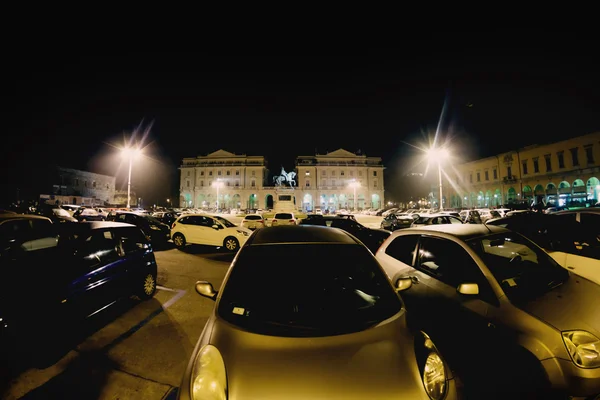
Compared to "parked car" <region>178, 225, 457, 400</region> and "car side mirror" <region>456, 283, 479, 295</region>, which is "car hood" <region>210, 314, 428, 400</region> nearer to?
"parked car" <region>178, 225, 457, 400</region>

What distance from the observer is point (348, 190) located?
237 ft

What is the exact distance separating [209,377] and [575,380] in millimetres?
2932

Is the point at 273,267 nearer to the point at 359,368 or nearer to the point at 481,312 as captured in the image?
the point at 359,368

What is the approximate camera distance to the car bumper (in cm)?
209

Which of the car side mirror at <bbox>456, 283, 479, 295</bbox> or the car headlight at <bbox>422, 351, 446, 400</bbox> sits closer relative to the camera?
the car headlight at <bbox>422, 351, 446, 400</bbox>

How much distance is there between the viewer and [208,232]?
11.2 m

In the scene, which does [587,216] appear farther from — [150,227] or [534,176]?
[534,176]

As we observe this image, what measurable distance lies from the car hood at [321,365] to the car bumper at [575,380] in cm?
152

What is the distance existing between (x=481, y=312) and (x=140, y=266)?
5577 mm

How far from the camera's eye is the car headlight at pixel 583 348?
2113 mm

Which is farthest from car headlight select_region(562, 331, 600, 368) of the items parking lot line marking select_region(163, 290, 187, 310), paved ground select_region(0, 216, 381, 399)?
parking lot line marking select_region(163, 290, 187, 310)

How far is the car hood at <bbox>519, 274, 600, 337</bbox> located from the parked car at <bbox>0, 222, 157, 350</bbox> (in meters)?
5.39

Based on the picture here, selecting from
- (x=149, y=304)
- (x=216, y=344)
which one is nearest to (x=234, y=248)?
(x=149, y=304)

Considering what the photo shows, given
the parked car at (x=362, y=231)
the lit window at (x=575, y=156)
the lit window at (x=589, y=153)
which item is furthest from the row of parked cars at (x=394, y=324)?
the lit window at (x=575, y=156)
